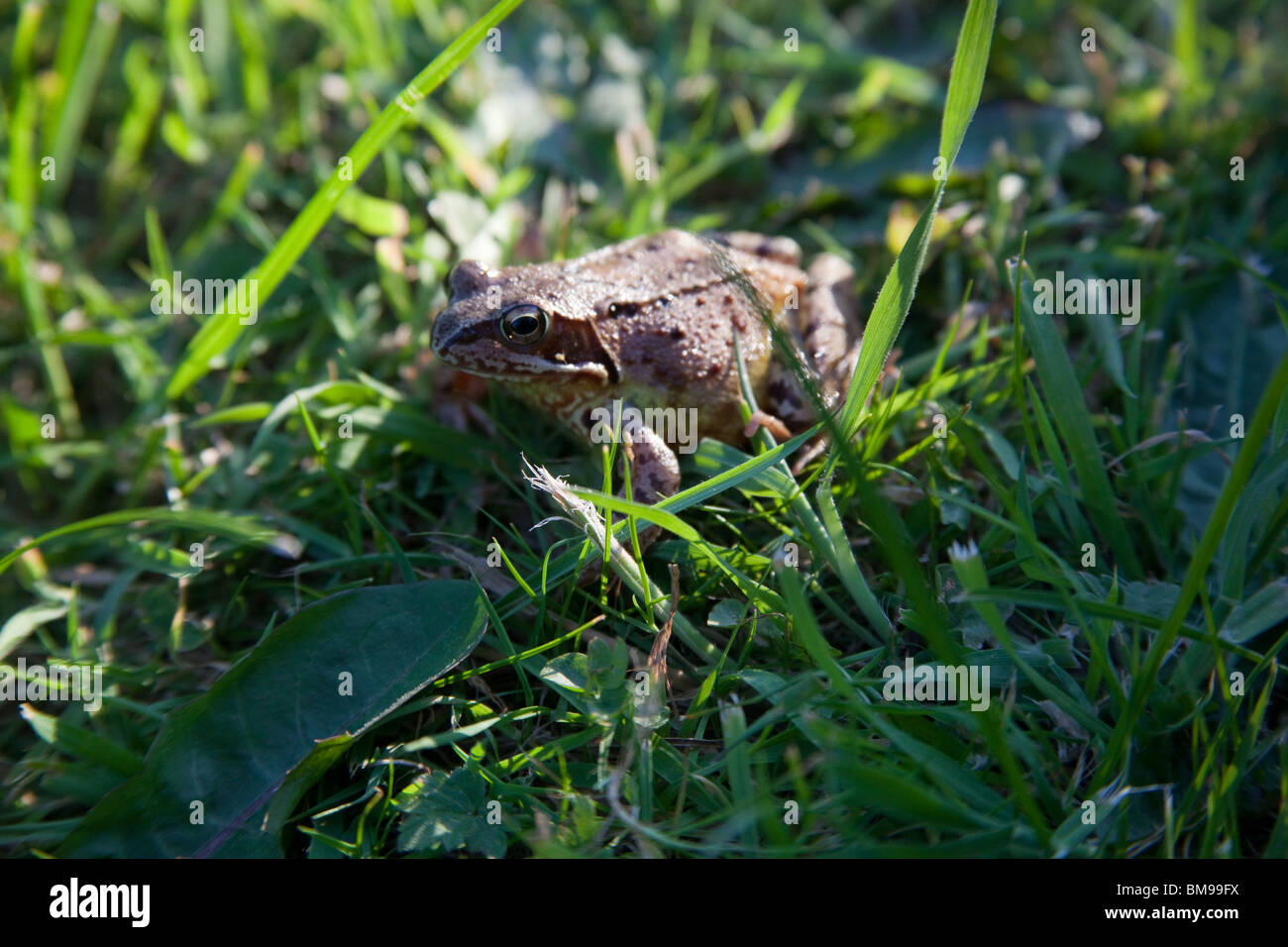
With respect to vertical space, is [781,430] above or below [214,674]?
above

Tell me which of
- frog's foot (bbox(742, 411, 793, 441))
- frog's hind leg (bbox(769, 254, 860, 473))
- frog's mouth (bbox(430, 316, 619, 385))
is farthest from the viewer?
frog's hind leg (bbox(769, 254, 860, 473))

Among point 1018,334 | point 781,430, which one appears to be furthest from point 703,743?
point 1018,334

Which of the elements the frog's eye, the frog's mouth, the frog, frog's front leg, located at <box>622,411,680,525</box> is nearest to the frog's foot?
the frog

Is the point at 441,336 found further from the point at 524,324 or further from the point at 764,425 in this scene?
the point at 764,425

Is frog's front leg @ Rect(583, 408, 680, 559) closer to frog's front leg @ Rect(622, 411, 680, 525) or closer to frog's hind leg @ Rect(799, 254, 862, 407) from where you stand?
frog's front leg @ Rect(622, 411, 680, 525)

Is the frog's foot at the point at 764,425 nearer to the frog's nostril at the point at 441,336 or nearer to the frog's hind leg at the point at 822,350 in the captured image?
the frog's hind leg at the point at 822,350

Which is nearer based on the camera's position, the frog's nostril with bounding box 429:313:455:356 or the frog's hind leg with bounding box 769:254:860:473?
the frog's nostril with bounding box 429:313:455:356
